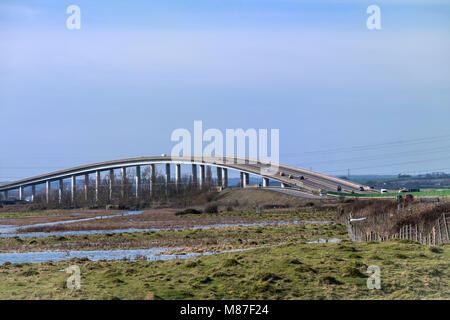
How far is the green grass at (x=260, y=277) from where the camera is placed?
25062 mm

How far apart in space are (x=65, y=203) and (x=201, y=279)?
14375cm

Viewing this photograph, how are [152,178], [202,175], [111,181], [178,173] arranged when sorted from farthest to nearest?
1. [111,181]
2. [152,178]
3. [178,173]
4. [202,175]

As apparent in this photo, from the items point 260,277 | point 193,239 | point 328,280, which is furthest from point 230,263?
point 193,239

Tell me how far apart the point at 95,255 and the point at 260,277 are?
18.4 m

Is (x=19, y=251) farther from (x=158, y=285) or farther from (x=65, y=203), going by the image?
(x=65, y=203)

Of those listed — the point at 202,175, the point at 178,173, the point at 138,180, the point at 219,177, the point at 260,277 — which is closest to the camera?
the point at 260,277

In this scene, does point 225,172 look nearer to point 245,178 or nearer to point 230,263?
point 245,178

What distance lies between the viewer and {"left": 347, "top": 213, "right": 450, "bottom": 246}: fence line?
1489 inches

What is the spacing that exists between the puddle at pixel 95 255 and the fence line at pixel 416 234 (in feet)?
28.7

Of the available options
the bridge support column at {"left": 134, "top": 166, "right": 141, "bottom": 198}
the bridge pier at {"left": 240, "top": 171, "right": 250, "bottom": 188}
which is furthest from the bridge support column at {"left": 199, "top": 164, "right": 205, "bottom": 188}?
the bridge support column at {"left": 134, "top": 166, "right": 141, "bottom": 198}

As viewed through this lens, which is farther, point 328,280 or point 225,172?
point 225,172

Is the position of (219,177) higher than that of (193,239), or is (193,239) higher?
(193,239)

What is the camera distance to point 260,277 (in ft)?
88.5

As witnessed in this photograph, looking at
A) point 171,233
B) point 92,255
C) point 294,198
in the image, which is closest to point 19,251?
point 92,255
